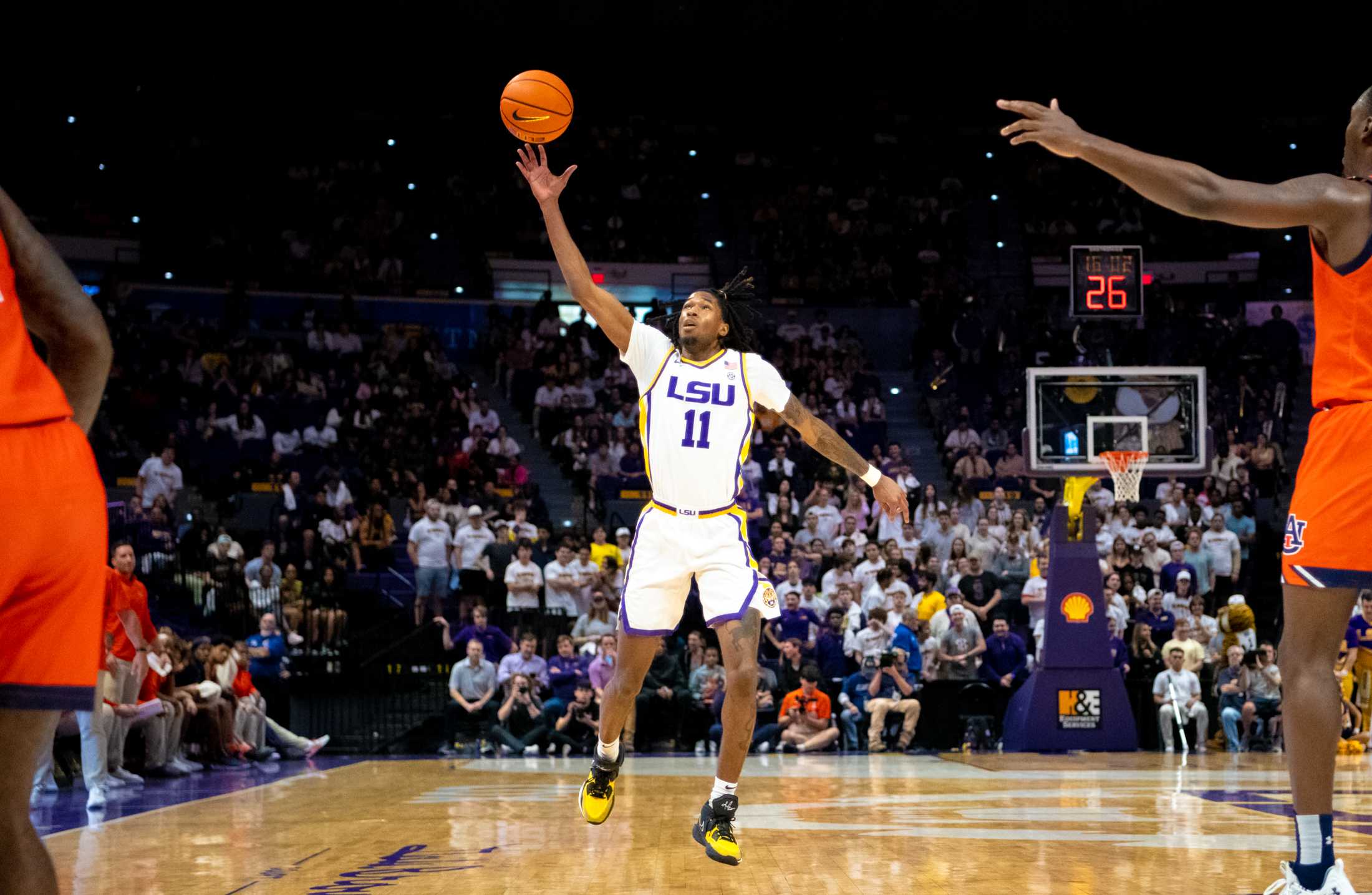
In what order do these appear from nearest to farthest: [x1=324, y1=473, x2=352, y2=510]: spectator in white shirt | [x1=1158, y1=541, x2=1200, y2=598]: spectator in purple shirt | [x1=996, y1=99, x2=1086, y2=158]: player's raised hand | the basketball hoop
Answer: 1. [x1=996, y1=99, x2=1086, y2=158]: player's raised hand
2. the basketball hoop
3. [x1=1158, y1=541, x2=1200, y2=598]: spectator in purple shirt
4. [x1=324, y1=473, x2=352, y2=510]: spectator in white shirt

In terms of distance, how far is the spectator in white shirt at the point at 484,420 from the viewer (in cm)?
2102

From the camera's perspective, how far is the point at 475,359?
25109 mm

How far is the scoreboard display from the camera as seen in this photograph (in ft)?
48.6

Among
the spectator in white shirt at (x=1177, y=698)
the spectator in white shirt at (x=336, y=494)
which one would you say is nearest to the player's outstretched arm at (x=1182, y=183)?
the spectator in white shirt at (x=1177, y=698)

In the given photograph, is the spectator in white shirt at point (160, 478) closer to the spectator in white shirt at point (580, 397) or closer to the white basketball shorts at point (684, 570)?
the spectator in white shirt at point (580, 397)

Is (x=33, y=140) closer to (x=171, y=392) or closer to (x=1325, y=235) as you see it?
(x=171, y=392)

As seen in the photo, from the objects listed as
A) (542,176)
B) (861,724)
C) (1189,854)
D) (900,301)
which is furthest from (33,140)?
(1189,854)

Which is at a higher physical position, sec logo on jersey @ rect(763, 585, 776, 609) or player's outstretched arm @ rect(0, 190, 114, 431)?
player's outstretched arm @ rect(0, 190, 114, 431)

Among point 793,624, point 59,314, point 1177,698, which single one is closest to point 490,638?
point 793,624

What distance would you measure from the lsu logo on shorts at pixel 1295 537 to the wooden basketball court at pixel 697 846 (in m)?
1.65

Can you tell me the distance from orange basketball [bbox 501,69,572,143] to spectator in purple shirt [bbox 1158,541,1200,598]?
11425 millimetres

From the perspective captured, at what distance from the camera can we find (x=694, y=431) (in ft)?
21.0

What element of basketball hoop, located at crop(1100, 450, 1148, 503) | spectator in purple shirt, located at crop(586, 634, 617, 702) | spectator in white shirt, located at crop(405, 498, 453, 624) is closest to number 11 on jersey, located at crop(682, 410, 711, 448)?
spectator in purple shirt, located at crop(586, 634, 617, 702)

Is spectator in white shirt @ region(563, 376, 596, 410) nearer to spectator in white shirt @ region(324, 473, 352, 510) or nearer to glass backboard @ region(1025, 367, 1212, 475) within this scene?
spectator in white shirt @ region(324, 473, 352, 510)
